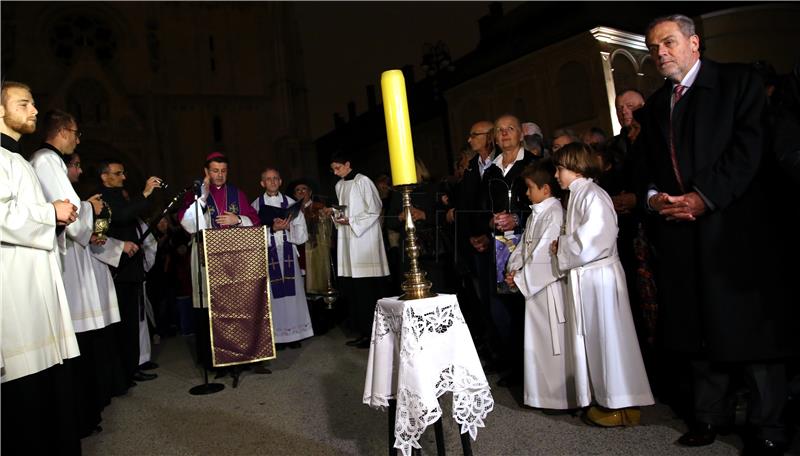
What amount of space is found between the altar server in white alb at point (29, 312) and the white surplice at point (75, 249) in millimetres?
453

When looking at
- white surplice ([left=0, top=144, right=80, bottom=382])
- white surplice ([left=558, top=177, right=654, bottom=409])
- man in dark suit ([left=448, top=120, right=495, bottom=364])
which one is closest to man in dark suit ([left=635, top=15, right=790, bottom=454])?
white surplice ([left=558, top=177, right=654, bottom=409])

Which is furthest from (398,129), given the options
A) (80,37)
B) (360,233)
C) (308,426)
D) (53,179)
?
(80,37)

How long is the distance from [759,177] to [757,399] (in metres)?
0.93

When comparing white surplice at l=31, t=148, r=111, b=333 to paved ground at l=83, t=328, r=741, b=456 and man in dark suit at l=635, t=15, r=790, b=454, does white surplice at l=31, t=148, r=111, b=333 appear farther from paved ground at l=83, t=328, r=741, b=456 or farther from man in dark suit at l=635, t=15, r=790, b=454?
man in dark suit at l=635, t=15, r=790, b=454

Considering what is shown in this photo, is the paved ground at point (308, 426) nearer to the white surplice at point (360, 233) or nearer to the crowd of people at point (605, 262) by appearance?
the crowd of people at point (605, 262)

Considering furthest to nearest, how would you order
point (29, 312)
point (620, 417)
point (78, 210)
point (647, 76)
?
point (647, 76)
point (78, 210)
point (620, 417)
point (29, 312)

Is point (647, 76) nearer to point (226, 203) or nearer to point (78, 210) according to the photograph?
point (226, 203)

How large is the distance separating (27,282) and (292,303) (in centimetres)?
384

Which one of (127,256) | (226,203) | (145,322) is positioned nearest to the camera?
(127,256)

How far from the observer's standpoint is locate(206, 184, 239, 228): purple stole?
5301mm

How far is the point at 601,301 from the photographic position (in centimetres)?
287

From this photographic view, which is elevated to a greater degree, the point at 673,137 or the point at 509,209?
the point at 673,137

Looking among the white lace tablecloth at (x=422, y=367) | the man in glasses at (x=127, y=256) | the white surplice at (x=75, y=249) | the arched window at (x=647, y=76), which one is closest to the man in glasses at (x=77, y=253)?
the white surplice at (x=75, y=249)

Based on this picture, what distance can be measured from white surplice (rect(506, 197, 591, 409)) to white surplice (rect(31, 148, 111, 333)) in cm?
250
